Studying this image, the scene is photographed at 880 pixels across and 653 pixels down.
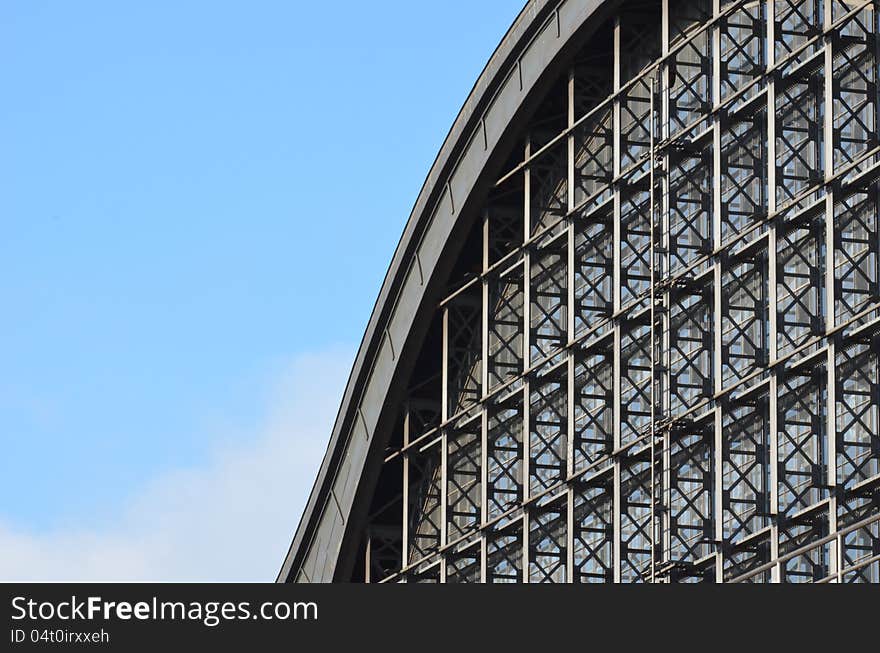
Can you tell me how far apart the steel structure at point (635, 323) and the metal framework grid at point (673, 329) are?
5 centimetres

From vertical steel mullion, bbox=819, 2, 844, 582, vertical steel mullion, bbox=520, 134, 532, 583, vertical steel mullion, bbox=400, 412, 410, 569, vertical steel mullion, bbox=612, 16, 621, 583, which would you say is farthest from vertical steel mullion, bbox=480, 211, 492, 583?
vertical steel mullion, bbox=819, 2, 844, 582

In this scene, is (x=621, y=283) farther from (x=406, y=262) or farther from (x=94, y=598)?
(x=94, y=598)

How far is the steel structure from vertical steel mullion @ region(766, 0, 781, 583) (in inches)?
2.3

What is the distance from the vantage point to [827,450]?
36844 mm

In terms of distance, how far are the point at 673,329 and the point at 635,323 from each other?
1.54 metres

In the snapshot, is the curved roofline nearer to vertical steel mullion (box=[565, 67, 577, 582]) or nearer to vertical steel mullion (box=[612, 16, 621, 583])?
vertical steel mullion (box=[612, 16, 621, 583])

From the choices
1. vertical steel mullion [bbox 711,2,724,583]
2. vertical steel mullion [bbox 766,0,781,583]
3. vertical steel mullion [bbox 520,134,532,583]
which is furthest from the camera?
vertical steel mullion [bbox 520,134,532,583]

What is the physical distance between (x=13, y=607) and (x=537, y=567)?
23.6m

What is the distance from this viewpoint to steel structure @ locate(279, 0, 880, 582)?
122 ft

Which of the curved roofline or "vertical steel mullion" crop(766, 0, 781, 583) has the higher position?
the curved roofline

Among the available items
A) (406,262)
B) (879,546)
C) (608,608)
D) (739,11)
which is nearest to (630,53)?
(739,11)

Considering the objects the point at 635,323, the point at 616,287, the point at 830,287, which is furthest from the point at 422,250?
the point at 830,287

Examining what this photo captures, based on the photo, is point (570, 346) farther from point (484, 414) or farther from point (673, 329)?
point (484, 414)

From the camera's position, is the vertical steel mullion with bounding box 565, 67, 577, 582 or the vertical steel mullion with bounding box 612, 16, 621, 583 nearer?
the vertical steel mullion with bounding box 612, 16, 621, 583
